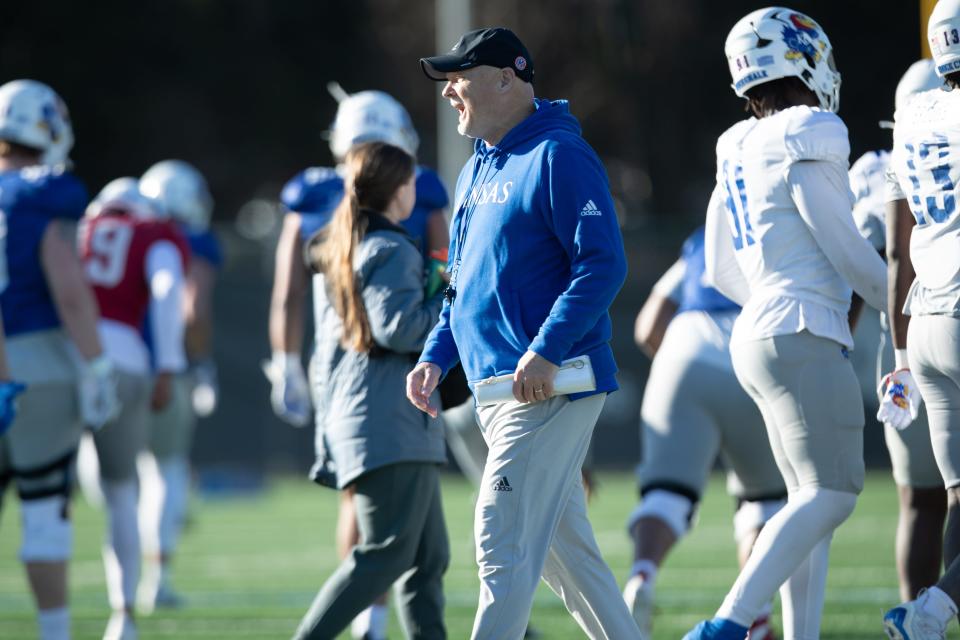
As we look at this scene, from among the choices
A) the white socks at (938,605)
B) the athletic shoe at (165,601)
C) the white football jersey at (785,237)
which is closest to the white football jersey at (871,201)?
the white football jersey at (785,237)

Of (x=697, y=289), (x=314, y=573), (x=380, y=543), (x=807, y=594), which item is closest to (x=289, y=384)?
(x=697, y=289)

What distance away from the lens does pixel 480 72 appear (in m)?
4.48

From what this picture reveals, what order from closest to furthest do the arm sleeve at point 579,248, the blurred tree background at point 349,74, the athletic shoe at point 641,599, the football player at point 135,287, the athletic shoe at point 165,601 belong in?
the arm sleeve at point 579,248
the athletic shoe at point 641,599
the football player at point 135,287
the athletic shoe at point 165,601
the blurred tree background at point 349,74

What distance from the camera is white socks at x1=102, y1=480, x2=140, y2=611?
689 cm

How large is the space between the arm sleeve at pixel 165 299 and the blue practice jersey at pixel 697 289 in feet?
9.25

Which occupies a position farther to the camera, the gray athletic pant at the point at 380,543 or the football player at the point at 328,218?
the football player at the point at 328,218

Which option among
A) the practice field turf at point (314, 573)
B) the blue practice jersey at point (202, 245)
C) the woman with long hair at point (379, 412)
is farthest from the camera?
the blue practice jersey at point (202, 245)

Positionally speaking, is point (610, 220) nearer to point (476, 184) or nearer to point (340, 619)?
point (476, 184)

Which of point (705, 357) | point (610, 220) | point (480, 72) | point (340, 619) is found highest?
point (480, 72)

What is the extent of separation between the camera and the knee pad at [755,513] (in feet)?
19.2

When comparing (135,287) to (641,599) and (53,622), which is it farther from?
(641,599)

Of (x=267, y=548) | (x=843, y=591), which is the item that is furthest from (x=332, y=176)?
(x=267, y=548)

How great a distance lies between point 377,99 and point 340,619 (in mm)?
2488

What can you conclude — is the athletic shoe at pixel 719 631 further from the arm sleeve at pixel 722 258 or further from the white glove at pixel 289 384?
the white glove at pixel 289 384
